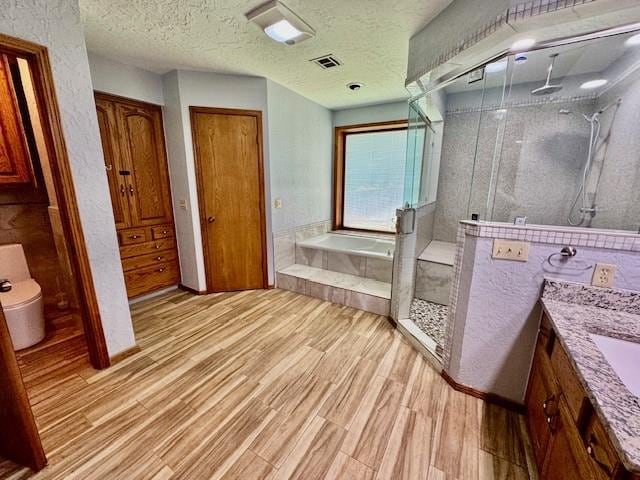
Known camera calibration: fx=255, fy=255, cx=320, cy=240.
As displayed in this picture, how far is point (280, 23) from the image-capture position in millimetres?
1733

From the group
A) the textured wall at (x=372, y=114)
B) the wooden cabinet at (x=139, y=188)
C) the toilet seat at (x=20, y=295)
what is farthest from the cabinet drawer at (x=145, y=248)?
the textured wall at (x=372, y=114)

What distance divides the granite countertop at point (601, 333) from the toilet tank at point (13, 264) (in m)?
3.71

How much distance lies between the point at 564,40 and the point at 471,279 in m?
1.25

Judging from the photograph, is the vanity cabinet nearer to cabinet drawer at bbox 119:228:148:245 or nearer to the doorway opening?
the doorway opening

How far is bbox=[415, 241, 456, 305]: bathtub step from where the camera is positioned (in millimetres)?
2688

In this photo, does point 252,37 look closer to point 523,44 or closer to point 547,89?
point 523,44

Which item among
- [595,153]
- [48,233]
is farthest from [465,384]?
[48,233]

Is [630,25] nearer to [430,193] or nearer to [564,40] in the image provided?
[564,40]

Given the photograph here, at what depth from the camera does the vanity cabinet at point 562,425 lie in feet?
2.20

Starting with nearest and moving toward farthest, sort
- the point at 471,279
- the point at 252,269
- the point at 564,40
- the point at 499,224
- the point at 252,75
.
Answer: the point at 564,40, the point at 499,224, the point at 471,279, the point at 252,75, the point at 252,269

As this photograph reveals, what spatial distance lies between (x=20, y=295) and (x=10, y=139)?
124cm

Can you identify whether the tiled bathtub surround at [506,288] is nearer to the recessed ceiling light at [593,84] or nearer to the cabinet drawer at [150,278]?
the recessed ceiling light at [593,84]

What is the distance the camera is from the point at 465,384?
1642mm

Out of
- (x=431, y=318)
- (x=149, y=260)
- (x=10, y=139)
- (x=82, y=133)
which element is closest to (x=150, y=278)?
(x=149, y=260)
